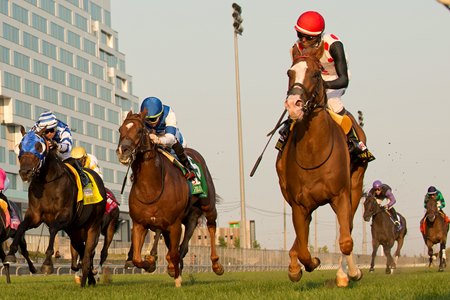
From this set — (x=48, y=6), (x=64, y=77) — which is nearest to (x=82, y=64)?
(x=64, y=77)

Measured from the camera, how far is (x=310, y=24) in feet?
40.1

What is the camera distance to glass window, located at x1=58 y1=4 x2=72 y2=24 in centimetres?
10912

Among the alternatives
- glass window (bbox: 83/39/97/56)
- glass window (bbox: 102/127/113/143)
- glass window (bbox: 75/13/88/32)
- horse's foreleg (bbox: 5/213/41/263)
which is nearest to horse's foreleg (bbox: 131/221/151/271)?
horse's foreleg (bbox: 5/213/41/263)

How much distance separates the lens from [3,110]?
96438mm

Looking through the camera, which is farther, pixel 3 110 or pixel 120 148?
pixel 3 110

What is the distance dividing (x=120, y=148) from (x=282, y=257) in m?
46.6

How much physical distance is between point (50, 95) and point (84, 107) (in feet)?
28.8

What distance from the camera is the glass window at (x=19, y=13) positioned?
9875cm

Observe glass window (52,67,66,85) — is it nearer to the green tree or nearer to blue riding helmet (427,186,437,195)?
the green tree

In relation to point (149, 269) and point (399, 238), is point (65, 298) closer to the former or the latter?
point (149, 269)

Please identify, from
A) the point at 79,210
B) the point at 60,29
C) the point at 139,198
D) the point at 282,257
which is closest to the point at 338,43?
the point at 139,198

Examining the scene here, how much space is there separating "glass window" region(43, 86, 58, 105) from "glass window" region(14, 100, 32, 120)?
157 inches

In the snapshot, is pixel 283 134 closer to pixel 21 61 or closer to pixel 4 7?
pixel 4 7

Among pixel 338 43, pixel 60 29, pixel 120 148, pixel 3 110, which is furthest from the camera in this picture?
pixel 60 29
